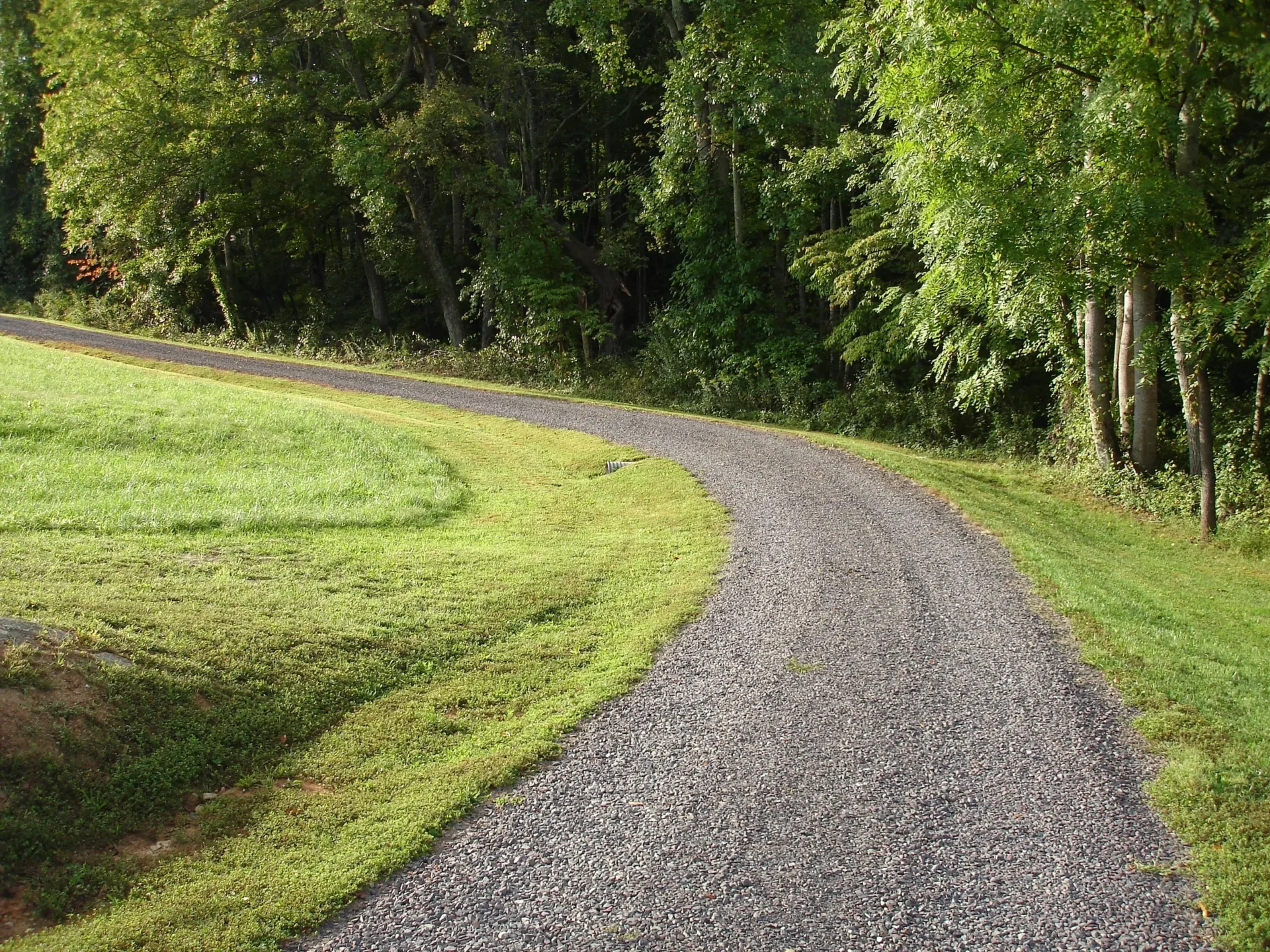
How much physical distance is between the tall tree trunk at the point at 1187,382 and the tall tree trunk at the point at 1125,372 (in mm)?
592

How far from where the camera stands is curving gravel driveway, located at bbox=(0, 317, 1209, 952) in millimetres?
4246

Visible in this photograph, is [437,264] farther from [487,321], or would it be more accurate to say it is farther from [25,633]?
[25,633]

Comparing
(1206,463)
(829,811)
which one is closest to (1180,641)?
(829,811)

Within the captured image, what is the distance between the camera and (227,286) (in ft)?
108

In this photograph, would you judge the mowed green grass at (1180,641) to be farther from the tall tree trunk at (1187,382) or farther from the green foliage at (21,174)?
the green foliage at (21,174)

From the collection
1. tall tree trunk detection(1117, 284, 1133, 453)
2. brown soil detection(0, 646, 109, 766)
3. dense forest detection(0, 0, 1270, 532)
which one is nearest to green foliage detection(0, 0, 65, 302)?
dense forest detection(0, 0, 1270, 532)

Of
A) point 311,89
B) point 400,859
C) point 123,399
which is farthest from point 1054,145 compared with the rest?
point 311,89

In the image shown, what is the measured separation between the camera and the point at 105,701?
5648mm

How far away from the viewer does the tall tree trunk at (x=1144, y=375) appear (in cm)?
1304

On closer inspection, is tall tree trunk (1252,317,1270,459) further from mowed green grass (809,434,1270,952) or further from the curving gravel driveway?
the curving gravel driveway

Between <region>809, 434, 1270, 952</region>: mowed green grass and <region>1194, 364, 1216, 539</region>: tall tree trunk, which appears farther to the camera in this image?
<region>1194, 364, 1216, 539</region>: tall tree trunk

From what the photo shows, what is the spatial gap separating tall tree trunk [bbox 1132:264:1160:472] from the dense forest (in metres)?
0.05

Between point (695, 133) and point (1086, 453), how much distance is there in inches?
502

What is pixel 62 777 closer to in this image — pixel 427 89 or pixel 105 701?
pixel 105 701
